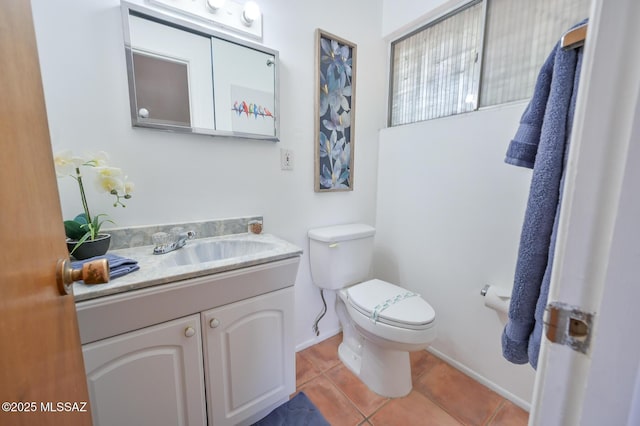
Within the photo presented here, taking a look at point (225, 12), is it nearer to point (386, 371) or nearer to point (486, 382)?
point (386, 371)

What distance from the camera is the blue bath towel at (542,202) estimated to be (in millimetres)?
526

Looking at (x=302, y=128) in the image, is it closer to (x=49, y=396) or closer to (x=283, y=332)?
(x=283, y=332)

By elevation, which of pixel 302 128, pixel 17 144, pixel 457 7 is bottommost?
pixel 17 144

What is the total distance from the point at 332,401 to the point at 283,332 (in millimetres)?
514

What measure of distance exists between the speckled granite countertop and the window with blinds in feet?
4.26

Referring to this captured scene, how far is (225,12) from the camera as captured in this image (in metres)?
1.17

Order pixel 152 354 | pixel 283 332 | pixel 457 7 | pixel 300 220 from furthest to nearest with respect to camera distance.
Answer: pixel 300 220
pixel 457 7
pixel 283 332
pixel 152 354

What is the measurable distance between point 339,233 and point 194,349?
0.90m

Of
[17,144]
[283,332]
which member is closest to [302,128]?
[283,332]

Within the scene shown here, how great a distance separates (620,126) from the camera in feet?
0.92

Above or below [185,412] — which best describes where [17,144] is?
above

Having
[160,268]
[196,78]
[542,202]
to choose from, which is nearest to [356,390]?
[160,268]

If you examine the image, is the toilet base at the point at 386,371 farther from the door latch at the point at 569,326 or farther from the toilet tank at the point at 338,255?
the door latch at the point at 569,326

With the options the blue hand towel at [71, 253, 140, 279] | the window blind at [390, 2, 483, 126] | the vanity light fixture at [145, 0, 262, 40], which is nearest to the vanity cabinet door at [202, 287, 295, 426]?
the blue hand towel at [71, 253, 140, 279]
